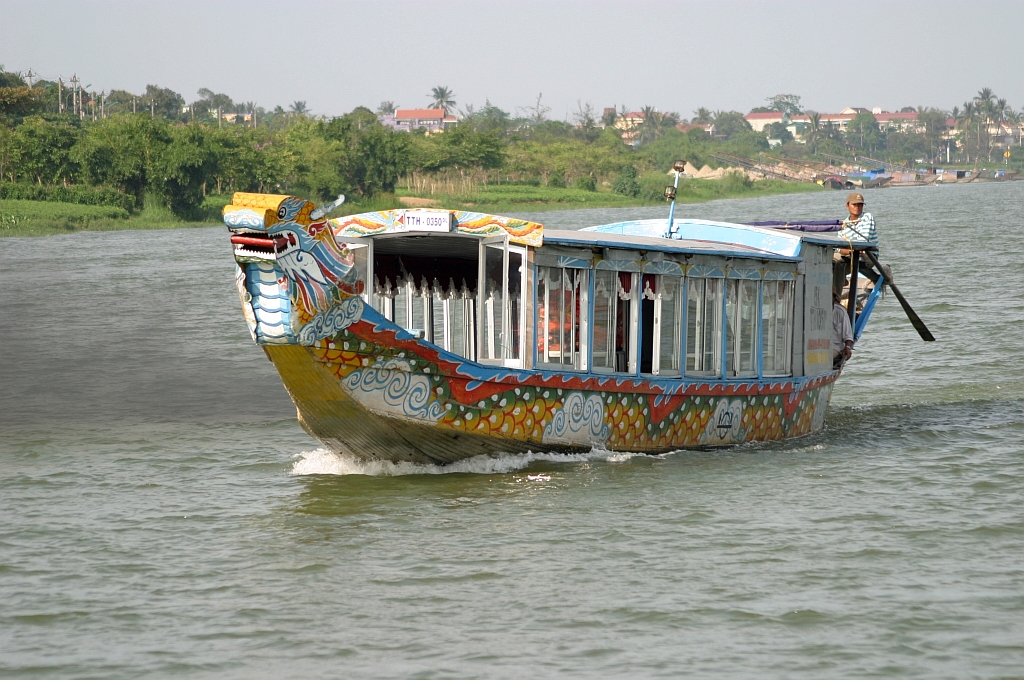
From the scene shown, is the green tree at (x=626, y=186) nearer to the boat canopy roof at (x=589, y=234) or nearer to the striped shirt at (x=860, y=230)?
the striped shirt at (x=860, y=230)

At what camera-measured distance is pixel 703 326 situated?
11.6 m

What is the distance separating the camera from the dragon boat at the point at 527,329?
9.02 m

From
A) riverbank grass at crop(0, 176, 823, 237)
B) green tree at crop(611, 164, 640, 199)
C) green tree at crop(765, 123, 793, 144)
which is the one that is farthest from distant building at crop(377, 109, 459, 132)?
green tree at crop(611, 164, 640, 199)

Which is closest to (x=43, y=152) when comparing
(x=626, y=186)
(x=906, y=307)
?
(x=626, y=186)

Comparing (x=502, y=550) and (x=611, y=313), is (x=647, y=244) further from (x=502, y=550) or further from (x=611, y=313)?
(x=502, y=550)

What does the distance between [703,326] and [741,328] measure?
558 mm

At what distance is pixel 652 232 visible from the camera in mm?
13758

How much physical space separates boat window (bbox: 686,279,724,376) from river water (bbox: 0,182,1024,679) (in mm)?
845

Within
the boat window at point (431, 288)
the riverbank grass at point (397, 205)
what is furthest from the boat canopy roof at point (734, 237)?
the riverbank grass at point (397, 205)

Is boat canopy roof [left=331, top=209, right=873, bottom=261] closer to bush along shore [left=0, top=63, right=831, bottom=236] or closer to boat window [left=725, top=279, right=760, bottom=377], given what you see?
boat window [left=725, top=279, right=760, bottom=377]

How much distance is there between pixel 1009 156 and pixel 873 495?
162328 millimetres

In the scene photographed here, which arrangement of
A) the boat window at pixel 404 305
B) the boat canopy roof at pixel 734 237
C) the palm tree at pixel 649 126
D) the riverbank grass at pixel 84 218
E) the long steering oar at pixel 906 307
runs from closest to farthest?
1. the boat window at pixel 404 305
2. the boat canopy roof at pixel 734 237
3. the long steering oar at pixel 906 307
4. the riverbank grass at pixel 84 218
5. the palm tree at pixel 649 126

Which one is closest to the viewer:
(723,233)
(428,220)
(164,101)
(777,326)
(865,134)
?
(428,220)

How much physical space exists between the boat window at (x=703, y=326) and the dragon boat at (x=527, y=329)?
18mm
